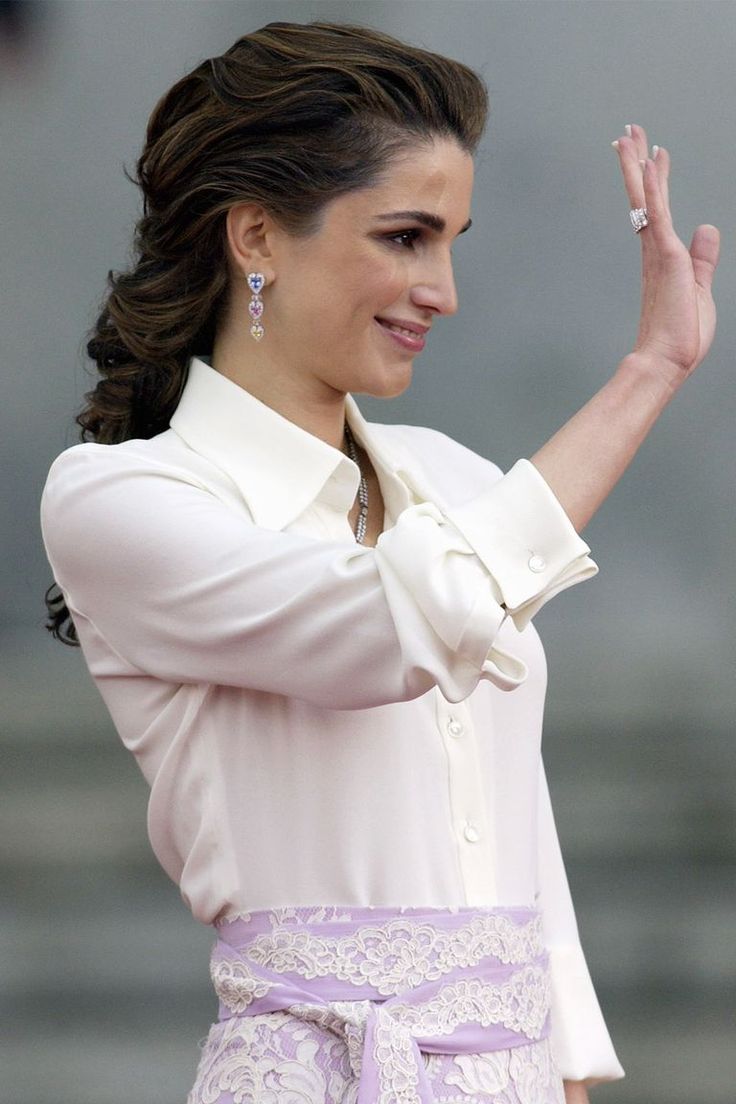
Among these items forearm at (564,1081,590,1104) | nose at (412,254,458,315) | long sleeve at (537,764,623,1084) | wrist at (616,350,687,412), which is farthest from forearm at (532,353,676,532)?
forearm at (564,1081,590,1104)

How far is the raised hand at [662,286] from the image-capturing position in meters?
1.70

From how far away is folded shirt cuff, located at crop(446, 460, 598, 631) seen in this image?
155 cm

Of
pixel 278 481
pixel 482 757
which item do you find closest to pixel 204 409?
pixel 278 481

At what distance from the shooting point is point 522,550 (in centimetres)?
157

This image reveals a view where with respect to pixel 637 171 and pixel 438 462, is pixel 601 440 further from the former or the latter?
pixel 438 462

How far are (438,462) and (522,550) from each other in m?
0.55

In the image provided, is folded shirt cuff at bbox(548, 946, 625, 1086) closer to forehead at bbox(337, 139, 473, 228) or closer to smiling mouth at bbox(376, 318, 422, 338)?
smiling mouth at bbox(376, 318, 422, 338)

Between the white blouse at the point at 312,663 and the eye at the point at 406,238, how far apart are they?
8.2 inches

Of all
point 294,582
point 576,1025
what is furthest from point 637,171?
point 576,1025

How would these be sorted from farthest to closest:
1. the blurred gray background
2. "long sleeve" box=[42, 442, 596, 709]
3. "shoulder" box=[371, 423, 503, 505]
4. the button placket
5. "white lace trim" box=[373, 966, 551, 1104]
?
1. the blurred gray background
2. "shoulder" box=[371, 423, 503, 505]
3. the button placket
4. "white lace trim" box=[373, 966, 551, 1104]
5. "long sleeve" box=[42, 442, 596, 709]

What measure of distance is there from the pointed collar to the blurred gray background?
103 centimetres

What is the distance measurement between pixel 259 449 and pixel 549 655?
114cm

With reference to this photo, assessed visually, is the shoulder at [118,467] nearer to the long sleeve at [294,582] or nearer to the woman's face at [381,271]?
the long sleeve at [294,582]

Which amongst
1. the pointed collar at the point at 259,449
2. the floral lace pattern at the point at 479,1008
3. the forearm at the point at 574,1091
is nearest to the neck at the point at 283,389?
the pointed collar at the point at 259,449
